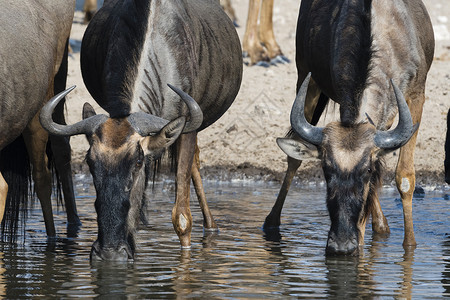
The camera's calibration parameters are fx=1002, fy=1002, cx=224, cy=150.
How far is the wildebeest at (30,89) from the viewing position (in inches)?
248

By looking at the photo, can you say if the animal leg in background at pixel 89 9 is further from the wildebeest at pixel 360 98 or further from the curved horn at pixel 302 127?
the curved horn at pixel 302 127

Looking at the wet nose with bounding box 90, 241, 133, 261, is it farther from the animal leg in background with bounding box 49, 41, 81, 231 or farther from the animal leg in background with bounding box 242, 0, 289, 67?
the animal leg in background with bounding box 242, 0, 289, 67

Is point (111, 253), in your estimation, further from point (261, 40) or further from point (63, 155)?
point (261, 40)

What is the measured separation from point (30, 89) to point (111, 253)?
1352 mm

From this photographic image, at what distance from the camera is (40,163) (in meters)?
7.60

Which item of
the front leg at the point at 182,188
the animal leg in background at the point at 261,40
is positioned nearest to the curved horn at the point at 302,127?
the front leg at the point at 182,188

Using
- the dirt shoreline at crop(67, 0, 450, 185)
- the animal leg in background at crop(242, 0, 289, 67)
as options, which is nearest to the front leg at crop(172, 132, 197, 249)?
the dirt shoreline at crop(67, 0, 450, 185)

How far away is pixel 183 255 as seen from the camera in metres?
6.68

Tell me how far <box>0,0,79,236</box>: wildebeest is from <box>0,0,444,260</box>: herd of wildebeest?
11mm

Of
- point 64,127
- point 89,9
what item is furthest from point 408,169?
point 89,9

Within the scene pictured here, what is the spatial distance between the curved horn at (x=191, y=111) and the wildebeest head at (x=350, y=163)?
0.66 metres

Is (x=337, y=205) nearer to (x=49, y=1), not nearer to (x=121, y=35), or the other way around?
(x=121, y=35)

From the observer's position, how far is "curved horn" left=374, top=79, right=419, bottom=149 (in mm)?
6180

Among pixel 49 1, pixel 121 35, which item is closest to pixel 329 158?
pixel 121 35
